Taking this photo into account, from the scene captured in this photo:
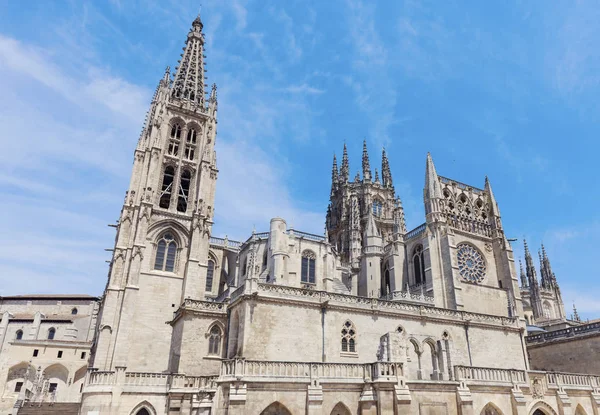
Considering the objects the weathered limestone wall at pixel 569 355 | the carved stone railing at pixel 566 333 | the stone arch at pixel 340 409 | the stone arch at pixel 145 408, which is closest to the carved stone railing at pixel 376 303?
the carved stone railing at pixel 566 333

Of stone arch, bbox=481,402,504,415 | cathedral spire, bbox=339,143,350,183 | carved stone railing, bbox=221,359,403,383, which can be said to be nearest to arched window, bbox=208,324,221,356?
carved stone railing, bbox=221,359,403,383

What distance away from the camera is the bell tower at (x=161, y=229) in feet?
101

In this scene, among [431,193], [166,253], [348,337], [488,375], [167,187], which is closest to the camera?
[488,375]

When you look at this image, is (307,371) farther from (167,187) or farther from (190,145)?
(190,145)

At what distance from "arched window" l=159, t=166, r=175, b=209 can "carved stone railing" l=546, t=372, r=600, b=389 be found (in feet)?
105

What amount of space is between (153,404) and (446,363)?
15.2 m

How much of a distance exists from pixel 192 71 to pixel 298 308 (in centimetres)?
3541

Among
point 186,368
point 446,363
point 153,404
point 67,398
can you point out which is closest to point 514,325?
point 446,363

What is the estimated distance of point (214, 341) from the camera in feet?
78.0

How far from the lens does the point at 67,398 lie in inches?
1673

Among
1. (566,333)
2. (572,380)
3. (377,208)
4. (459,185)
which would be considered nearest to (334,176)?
(377,208)

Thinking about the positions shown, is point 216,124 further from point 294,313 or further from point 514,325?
point 514,325

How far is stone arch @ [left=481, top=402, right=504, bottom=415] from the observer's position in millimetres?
17156

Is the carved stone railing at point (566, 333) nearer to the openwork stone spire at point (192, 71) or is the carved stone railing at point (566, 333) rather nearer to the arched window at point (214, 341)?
the arched window at point (214, 341)
